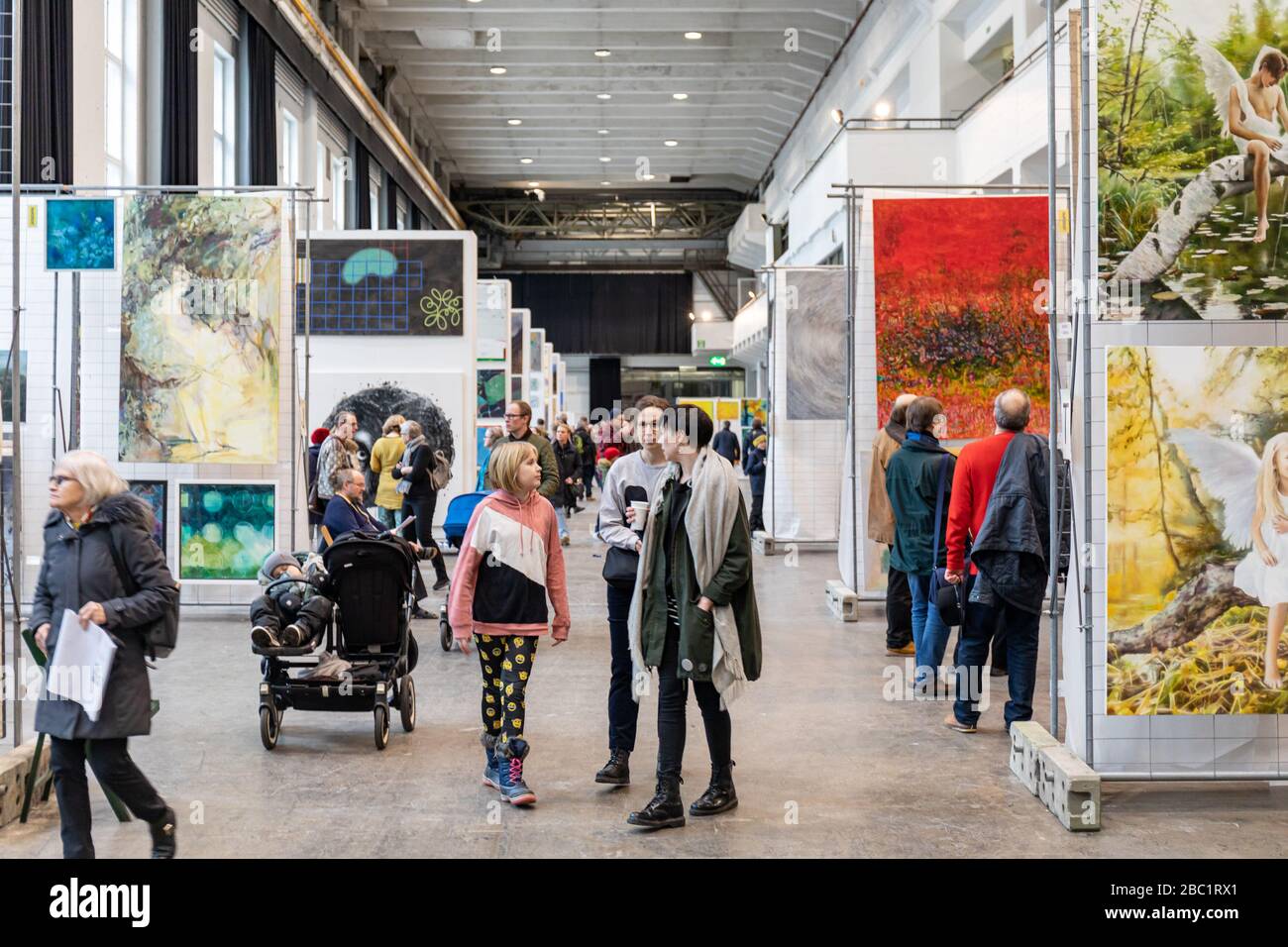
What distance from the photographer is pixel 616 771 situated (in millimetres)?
5109

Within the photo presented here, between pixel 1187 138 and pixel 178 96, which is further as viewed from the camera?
pixel 178 96

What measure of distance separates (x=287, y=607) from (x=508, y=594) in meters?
1.50

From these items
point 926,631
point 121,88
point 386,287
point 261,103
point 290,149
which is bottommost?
point 926,631

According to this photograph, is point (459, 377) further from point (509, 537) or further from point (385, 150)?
point (385, 150)

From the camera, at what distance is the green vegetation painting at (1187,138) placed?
15.5 ft

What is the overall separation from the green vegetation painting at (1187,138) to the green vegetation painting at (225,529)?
6317 mm

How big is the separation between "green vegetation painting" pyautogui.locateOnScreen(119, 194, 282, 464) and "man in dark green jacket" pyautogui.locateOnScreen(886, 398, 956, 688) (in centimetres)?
448

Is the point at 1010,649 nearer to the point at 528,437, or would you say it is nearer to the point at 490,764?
the point at 490,764

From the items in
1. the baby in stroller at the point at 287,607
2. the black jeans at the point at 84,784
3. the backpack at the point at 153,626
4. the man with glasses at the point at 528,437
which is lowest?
the black jeans at the point at 84,784

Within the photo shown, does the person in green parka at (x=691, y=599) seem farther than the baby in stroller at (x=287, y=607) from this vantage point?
No

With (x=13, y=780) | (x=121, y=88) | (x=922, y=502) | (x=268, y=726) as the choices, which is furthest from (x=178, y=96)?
(x=13, y=780)

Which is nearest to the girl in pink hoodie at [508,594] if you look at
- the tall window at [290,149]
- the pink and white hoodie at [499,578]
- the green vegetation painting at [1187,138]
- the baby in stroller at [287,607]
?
the pink and white hoodie at [499,578]

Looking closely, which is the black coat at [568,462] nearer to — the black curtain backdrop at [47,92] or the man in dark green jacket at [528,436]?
the black curtain backdrop at [47,92]
